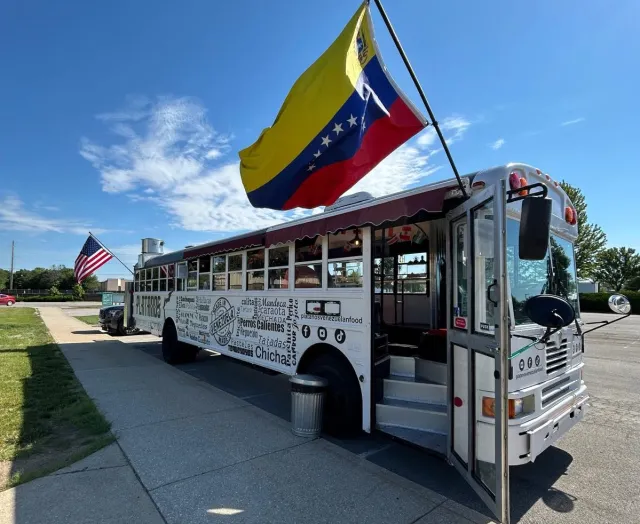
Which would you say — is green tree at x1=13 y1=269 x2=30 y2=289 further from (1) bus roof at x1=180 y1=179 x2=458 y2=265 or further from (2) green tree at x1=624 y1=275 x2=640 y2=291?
(2) green tree at x1=624 y1=275 x2=640 y2=291

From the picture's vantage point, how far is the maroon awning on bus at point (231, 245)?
6.06 m

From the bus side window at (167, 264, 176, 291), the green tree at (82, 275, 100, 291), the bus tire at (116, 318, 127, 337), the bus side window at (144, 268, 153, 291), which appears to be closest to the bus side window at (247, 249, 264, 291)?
the bus side window at (167, 264, 176, 291)

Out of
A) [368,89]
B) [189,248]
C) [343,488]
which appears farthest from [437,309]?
[189,248]

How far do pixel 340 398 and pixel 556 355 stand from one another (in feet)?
7.19

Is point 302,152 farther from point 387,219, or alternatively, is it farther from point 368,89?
point 387,219

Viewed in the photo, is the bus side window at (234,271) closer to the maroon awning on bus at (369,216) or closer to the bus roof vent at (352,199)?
the maroon awning on bus at (369,216)

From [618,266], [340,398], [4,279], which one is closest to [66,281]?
[4,279]

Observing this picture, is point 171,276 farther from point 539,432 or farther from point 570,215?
point 539,432

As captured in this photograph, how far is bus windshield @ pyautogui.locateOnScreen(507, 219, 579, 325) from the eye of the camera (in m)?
3.17

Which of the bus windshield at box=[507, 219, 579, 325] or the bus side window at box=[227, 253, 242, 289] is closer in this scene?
the bus windshield at box=[507, 219, 579, 325]

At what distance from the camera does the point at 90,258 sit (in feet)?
50.4

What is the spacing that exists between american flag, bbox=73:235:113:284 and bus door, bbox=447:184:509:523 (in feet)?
49.0

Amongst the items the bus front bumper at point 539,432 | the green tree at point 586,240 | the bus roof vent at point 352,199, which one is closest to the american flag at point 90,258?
the bus roof vent at point 352,199

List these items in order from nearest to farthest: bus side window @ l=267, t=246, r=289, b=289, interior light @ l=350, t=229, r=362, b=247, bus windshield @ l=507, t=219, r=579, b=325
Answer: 1. bus windshield @ l=507, t=219, r=579, b=325
2. interior light @ l=350, t=229, r=362, b=247
3. bus side window @ l=267, t=246, r=289, b=289
